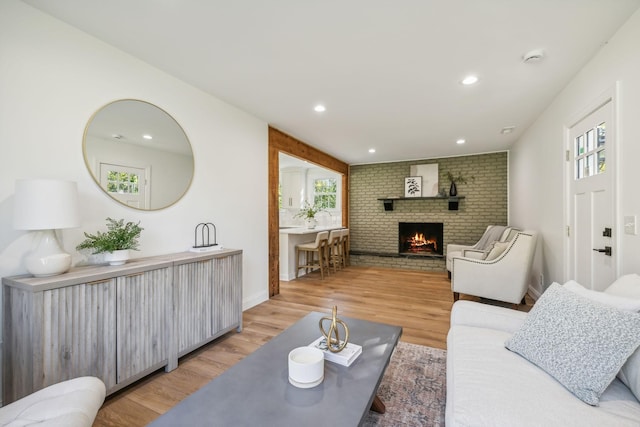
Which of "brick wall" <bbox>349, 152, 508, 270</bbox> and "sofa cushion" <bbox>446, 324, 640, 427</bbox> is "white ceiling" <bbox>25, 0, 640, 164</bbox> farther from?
"brick wall" <bbox>349, 152, 508, 270</bbox>

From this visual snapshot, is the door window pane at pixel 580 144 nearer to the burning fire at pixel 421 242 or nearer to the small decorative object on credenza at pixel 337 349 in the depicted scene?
the small decorative object on credenza at pixel 337 349

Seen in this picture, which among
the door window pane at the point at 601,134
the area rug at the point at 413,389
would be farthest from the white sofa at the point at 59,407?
the door window pane at the point at 601,134

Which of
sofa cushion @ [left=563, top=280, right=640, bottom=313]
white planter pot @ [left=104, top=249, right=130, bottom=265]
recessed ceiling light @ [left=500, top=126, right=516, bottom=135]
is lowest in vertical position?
sofa cushion @ [left=563, top=280, right=640, bottom=313]

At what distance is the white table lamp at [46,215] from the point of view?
60.2 inches

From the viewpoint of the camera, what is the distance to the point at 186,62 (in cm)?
233

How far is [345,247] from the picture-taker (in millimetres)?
6379

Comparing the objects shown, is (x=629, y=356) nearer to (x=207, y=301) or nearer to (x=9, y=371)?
(x=207, y=301)

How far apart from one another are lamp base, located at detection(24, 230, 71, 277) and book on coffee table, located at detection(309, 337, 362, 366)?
154cm

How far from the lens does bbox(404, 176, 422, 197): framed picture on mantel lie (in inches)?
243

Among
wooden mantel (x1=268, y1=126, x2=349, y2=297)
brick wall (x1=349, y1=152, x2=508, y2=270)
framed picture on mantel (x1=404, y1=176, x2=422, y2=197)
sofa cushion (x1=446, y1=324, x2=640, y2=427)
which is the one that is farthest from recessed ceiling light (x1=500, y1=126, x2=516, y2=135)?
A: sofa cushion (x1=446, y1=324, x2=640, y2=427)

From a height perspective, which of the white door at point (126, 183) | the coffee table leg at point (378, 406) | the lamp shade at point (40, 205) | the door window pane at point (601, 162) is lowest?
the coffee table leg at point (378, 406)

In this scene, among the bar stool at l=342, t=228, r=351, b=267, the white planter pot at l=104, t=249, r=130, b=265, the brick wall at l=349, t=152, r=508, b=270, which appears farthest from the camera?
the bar stool at l=342, t=228, r=351, b=267

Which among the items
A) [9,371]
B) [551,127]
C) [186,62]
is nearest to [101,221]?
[9,371]

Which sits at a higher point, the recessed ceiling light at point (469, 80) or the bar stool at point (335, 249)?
the recessed ceiling light at point (469, 80)
